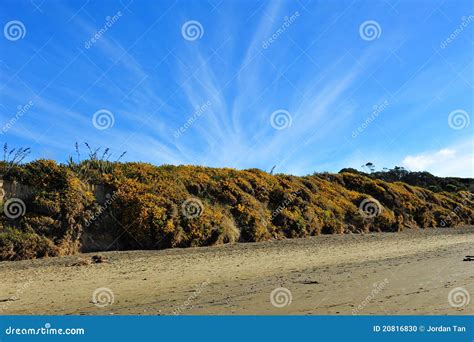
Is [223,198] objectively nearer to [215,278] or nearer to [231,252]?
[231,252]

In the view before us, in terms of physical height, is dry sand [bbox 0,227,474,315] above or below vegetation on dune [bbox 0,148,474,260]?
below

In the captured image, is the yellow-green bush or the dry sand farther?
the yellow-green bush

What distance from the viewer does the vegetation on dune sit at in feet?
45.3

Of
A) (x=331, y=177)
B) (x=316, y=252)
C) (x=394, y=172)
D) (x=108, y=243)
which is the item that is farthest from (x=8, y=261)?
(x=394, y=172)

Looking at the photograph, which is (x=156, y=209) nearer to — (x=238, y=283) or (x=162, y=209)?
(x=162, y=209)

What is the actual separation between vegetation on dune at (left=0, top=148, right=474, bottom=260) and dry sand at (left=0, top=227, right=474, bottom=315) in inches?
47.1

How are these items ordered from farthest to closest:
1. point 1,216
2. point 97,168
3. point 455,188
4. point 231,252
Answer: point 455,188 → point 97,168 → point 231,252 → point 1,216

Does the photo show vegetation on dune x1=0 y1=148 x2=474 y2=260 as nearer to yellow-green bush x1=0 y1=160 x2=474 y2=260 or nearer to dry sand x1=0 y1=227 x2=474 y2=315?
yellow-green bush x1=0 y1=160 x2=474 y2=260

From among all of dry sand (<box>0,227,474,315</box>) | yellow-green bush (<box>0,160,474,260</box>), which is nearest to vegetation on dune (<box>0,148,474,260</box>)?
yellow-green bush (<box>0,160,474,260</box>)

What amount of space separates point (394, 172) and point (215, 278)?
60138 millimetres

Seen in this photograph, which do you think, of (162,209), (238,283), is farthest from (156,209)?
(238,283)

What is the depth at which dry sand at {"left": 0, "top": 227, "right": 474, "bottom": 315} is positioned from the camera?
261 inches

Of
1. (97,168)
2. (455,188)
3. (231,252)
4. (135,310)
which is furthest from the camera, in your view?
(455,188)

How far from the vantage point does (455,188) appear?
6200cm
